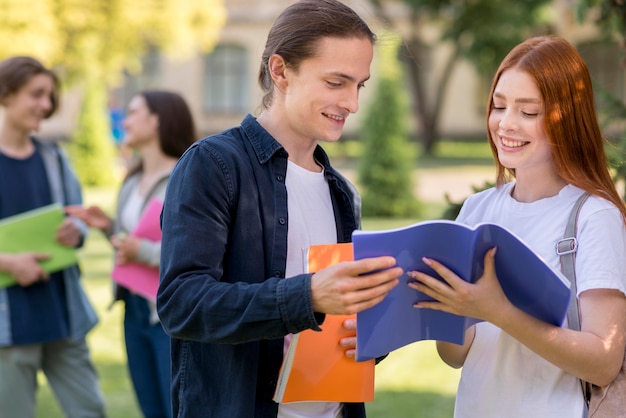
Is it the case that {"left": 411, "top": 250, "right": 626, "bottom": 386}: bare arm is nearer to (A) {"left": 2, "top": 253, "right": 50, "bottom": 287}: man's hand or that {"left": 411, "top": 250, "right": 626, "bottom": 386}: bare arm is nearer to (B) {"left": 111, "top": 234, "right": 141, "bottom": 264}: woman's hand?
(B) {"left": 111, "top": 234, "right": 141, "bottom": 264}: woman's hand

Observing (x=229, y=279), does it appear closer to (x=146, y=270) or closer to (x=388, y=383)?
(x=146, y=270)

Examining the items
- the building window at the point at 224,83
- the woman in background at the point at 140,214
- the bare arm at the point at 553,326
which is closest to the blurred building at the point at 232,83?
the building window at the point at 224,83

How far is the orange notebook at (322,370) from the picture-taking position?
2193mm

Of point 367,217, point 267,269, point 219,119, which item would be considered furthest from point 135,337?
point 219,119

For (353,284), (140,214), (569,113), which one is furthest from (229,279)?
(140,214)

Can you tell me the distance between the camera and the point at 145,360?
4473 millimetres

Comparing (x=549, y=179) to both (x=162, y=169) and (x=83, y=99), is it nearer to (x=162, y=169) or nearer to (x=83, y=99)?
(x=162, y=169)

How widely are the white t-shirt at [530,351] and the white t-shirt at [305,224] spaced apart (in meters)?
0.37

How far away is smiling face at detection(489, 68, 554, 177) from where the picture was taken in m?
2.21

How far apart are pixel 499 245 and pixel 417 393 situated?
451cm

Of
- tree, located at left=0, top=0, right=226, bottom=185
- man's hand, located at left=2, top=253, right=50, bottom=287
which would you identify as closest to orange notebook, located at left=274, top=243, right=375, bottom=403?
man's hand, located at left=2, top=253, right=50, bottom=287

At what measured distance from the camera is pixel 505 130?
2.24 meters

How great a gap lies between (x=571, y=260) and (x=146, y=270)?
106 inches

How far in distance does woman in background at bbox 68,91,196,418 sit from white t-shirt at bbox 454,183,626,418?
2267 mm
